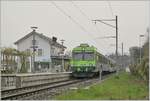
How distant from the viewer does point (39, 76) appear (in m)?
36.6

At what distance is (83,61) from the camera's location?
4397cm

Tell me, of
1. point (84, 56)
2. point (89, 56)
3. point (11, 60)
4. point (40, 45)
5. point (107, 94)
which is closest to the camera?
point (107, 94)

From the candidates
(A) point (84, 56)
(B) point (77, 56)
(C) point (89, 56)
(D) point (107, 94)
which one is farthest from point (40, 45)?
(D) point (107, 94)

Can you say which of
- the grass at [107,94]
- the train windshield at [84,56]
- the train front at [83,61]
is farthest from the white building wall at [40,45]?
the grass at [107,94]

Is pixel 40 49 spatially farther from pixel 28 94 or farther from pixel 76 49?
pixel 28 94

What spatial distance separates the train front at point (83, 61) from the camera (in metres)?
43.6

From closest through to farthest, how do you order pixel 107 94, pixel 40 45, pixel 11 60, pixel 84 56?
pixel 107 94 → pixel 84 56 → pixel 11 60 → pixel 40 45

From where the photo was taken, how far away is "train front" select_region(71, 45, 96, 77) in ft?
143

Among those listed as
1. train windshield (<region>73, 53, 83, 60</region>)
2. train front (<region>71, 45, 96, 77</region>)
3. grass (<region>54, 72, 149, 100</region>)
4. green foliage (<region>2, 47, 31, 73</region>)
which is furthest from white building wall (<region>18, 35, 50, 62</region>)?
grass (<region>54, 72, 149, 100</region>)

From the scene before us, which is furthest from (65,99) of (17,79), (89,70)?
(89,70)

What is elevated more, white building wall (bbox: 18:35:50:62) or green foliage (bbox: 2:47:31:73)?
white building wall (bbox: 18:35:50:62)

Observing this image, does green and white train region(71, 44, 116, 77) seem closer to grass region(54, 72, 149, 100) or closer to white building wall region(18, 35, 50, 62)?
grass region(54, 72, 149, 100)

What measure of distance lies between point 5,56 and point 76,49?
45.9 ft

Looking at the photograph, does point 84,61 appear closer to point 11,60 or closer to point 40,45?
point 11,60
